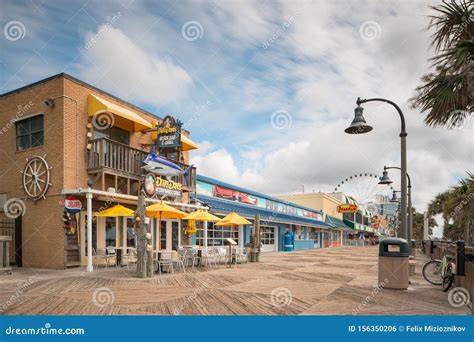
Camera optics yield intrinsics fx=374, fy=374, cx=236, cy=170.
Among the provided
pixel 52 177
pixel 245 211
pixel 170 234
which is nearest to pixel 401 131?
pixel 52 177

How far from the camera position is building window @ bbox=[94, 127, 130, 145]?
15070 mm

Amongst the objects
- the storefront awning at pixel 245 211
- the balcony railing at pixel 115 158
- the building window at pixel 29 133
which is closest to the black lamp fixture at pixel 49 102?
the building window at pixel 29 133

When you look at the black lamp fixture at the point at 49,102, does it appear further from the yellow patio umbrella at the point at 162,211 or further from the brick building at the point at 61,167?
the yellow patio umbrella at the point at 162,211

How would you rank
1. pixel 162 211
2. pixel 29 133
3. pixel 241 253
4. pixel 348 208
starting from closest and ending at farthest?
1. pixel 162 211
2. pixel 29 133
3. pixel 241 253
4. pixel 348 208

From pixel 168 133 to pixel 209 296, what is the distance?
997cm

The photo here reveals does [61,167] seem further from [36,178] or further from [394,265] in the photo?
[394,265]

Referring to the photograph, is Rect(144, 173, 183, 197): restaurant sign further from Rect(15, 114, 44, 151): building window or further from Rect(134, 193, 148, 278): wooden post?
Rect(15, 114, 44, 151): building window

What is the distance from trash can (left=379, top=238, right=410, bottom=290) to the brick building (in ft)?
30.0

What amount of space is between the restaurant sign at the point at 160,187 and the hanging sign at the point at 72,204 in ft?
8.35

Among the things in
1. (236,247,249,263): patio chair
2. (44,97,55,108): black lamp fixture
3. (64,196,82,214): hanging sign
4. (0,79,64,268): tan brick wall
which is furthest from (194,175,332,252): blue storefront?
(44,97,55,108): black lamp fixture

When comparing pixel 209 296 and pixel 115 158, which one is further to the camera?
pixel 115 158

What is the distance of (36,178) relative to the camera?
13.9 meters
